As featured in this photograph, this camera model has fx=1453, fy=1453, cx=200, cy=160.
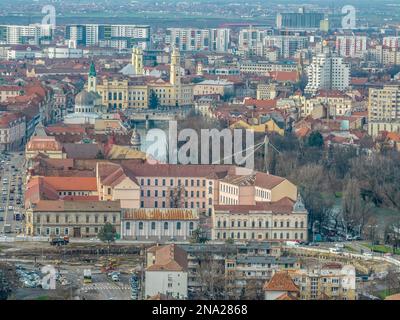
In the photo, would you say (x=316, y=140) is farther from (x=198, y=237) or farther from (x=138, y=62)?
(x=138, y=62)

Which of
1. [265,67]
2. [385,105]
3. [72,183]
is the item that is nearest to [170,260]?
[72,183]

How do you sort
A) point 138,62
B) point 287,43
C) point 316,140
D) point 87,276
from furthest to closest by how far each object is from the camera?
point 287,43
point 138,62
point 316,140
point 87,276

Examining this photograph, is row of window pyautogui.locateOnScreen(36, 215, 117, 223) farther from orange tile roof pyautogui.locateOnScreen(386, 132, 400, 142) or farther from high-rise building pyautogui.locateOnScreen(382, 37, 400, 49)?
high-rise building pyautogui.locateOnScreen(382, 37, 400, 49)

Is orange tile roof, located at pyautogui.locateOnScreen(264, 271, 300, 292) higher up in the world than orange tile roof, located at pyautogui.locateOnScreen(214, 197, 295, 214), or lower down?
higher up

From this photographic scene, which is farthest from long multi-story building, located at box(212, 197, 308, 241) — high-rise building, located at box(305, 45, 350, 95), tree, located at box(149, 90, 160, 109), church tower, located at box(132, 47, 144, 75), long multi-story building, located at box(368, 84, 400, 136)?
church tower, located at box(132, 47, 144, 75)

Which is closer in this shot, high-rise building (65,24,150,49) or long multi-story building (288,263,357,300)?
long multi-story building (288,263,357,300)

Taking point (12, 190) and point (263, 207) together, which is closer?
point (263, 207)

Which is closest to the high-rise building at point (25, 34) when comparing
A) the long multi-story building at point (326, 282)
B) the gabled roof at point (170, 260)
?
the gabled roof at point (170, 260)
